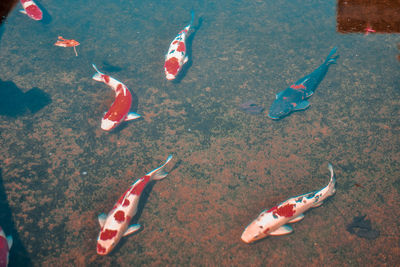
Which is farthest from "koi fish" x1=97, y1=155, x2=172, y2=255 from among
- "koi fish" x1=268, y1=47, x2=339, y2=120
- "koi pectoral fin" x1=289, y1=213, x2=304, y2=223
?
"koi fish" x1=268, y1=47, x2=339, y2=120

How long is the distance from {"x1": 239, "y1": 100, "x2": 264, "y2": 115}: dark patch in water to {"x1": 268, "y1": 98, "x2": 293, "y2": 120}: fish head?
232 millimetres

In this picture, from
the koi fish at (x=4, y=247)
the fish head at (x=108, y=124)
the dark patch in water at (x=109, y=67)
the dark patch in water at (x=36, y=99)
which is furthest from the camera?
the dark patch in water at (x=109, y=67)

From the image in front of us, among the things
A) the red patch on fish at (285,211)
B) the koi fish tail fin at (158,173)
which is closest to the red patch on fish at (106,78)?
the koi fish tail fin at (158,173)

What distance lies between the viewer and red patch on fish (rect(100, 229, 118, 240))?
318cm

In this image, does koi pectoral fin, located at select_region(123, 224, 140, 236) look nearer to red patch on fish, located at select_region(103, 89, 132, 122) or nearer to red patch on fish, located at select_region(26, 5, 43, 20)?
red patch on fish, located at select_region(103, 89, 132, 122)

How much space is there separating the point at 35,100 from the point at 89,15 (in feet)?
9.95

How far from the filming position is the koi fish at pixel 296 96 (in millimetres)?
4574

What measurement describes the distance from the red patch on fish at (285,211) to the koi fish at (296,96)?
171cm

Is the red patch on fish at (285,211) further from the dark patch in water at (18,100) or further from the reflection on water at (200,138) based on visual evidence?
the dark patch in water at (18,100)

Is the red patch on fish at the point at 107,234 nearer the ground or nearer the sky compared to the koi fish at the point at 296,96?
nearer the ground

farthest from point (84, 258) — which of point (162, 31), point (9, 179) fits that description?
point (162, 31)

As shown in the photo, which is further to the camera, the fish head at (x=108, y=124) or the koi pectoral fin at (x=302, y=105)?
the koi pectoral fin at (x=302, y=105)

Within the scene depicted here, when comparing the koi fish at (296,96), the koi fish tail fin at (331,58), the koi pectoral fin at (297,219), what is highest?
the koi fish tail fin at (331,58)

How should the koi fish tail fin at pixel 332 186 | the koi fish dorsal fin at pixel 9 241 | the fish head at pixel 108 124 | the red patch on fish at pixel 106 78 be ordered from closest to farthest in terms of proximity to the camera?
the koi fish dorsal fin at pixel 9 241 < the koi fish tail fin at pixel 332 186 < the fish head at pixel 108 124 < the red patch on fish at pixel 106 78
